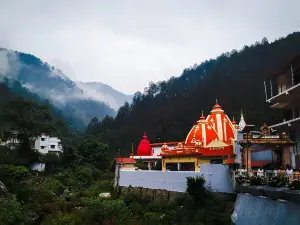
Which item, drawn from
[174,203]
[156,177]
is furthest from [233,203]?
[156,177]

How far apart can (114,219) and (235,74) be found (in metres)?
68.7

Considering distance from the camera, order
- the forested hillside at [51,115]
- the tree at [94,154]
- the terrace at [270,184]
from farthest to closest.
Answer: the forested hillside at [51,115] < the tree at [94,154] < the terrace at [270,184]

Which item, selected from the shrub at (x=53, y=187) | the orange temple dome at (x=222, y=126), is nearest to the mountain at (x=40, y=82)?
the shrub at (x=53, y=187)

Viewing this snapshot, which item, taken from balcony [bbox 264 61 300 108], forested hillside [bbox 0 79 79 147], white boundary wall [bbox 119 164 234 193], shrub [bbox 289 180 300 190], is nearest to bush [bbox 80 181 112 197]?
white boundary wall [bbox 119 164 234 193]

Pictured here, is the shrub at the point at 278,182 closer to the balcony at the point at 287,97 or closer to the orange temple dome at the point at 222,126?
the balcony at the point at 287,97

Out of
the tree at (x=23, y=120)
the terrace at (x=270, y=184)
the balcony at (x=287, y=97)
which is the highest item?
the tree at (x=23, y=120)

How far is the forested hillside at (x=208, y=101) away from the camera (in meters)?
69.6

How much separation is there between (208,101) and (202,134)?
53484 mm

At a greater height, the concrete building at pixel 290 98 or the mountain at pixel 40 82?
the mountain at pixel 40 82

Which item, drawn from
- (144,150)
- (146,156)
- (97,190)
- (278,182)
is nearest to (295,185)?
(278,182)

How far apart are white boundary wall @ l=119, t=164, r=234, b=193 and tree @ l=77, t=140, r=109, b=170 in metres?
19.3

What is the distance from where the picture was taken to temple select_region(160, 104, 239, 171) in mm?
25203

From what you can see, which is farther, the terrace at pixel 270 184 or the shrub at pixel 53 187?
A: the shrub at pixel 53 187

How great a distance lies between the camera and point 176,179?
22625 mm
